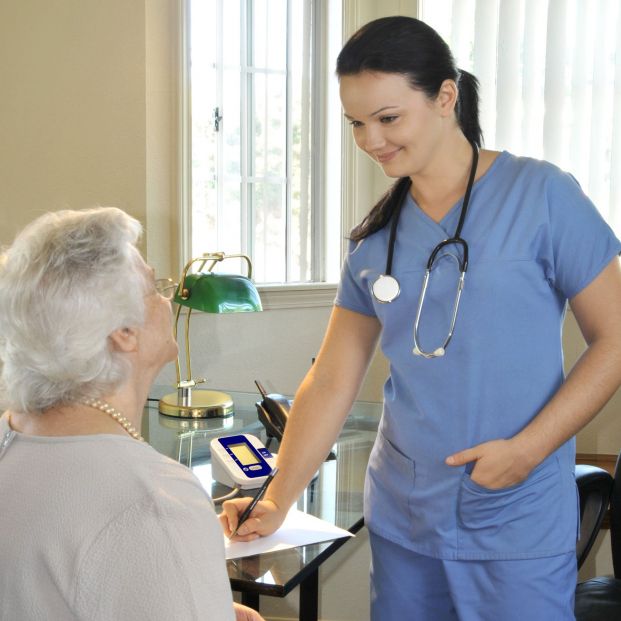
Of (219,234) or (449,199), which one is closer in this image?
(449,199)

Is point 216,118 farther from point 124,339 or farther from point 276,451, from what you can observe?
point 124,339

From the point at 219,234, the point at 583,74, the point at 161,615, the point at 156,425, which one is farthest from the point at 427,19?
the point at 161,615

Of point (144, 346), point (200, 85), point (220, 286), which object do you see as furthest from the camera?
point (200, 85)

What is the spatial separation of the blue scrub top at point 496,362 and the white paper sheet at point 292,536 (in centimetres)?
14

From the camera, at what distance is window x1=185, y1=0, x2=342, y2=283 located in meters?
2.85

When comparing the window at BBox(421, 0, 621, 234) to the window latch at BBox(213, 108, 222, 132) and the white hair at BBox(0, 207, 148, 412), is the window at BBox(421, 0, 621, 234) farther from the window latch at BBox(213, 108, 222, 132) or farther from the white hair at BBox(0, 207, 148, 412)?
the white hair at BBox(0, 207, 148, 412)

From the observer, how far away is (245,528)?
1.43 meters

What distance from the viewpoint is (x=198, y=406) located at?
2299 millimetres

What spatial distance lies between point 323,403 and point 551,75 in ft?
6.26

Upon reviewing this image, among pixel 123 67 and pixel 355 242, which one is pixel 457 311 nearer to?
pixel 355 242

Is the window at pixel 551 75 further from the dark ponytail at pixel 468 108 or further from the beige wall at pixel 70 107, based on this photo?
the dark ponytail at pixel 468 108

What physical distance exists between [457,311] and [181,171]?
1530 millimetres

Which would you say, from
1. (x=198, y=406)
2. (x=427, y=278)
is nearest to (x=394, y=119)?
(x=427, y=278)

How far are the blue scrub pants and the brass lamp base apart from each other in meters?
0.94
